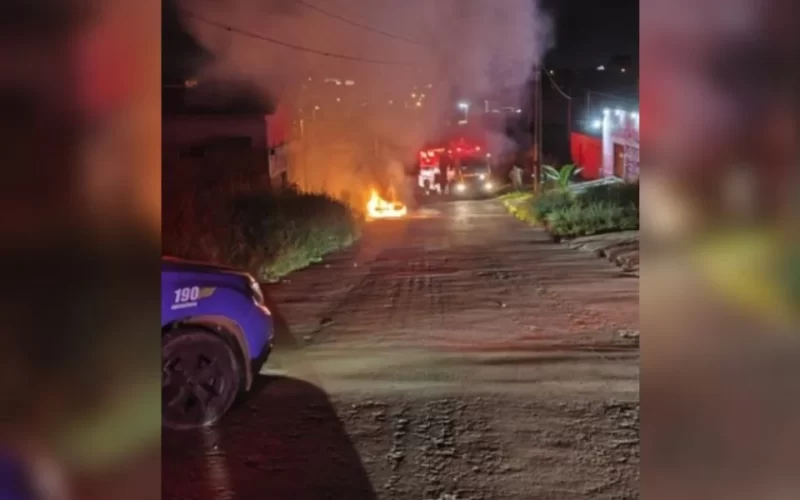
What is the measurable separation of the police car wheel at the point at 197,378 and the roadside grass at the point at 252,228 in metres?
5.60

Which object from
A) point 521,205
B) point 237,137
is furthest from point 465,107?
point 237,137

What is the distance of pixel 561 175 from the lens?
2317 centimetres

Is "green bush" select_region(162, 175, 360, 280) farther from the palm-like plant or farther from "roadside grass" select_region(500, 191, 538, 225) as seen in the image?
the palm-like plant

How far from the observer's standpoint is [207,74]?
44.6ft

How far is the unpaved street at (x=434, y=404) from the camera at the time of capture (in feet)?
13.7

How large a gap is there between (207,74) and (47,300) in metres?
11.4

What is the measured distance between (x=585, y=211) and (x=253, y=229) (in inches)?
291

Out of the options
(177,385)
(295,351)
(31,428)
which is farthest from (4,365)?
(295,351)

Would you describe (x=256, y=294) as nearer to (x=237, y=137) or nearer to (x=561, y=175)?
(x=237, y=137)

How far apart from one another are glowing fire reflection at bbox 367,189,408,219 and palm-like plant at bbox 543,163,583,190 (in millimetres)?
4080

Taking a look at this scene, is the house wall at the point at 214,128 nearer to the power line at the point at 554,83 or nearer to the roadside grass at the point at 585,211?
the roadside grass at the point at 585,211

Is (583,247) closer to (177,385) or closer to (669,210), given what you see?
(177,385)

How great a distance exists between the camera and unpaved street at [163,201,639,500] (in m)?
4.17

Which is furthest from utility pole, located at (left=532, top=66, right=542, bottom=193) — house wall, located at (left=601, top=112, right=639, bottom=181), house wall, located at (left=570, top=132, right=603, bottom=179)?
house wall, located at (left=570, top=132, right=603, bottom=179)
